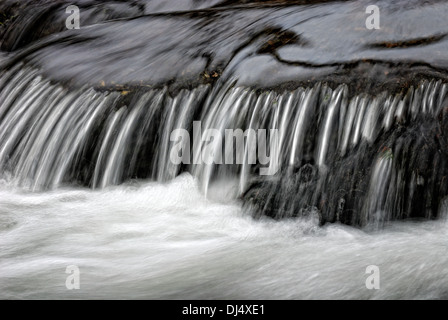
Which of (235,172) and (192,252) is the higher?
(235,172)

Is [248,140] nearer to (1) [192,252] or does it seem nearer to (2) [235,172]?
(2) [235,172]

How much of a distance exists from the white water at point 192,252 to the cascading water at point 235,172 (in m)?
0.01

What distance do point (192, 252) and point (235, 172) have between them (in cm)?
76

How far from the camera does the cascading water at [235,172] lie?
339cm

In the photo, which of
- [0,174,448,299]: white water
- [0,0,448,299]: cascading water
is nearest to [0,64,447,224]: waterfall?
[0,0,448,299]: cascading water

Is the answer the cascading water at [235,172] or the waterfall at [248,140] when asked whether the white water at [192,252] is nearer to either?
the cascading water at [235,172]

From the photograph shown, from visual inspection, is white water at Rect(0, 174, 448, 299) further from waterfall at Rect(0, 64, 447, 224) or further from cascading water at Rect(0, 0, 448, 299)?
waterfall at Rect(0, 64, 447, 224)

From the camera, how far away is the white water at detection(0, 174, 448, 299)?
3.21 m

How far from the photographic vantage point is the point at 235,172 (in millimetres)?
4223

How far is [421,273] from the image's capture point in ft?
10.5

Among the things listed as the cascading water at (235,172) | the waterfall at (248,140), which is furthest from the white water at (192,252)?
the waterfall at (248,140)

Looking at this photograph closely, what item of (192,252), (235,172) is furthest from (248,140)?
(192,252)

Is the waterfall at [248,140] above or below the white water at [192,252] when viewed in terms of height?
above

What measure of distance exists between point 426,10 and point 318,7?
0.94m
